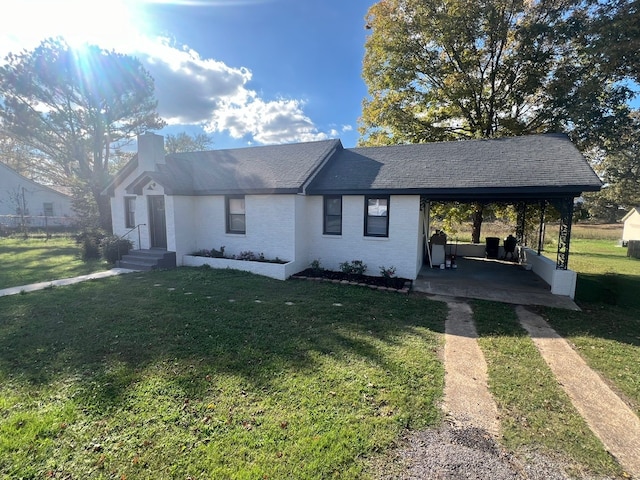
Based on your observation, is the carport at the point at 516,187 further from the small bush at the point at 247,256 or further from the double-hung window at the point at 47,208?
the double-hung window at the point at 47,208

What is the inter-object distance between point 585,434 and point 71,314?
8.41m

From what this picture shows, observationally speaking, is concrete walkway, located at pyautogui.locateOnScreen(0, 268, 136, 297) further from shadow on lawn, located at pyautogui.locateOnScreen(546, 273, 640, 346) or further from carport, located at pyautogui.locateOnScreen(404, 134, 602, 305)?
shadow on lawn, located at pyautogui.locateOnScreen(546, 273, 640, 346)

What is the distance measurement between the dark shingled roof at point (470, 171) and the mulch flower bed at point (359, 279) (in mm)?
2615

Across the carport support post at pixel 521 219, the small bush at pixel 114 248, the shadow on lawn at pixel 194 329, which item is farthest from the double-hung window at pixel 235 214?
the carport support post at pixel 521 219

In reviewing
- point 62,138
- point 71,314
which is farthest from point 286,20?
point 62,138

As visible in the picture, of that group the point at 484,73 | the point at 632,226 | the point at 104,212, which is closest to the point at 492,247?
the point at 484,73

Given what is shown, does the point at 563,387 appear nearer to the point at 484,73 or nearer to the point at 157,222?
the point at 157,222

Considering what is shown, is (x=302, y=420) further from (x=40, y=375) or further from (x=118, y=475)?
(x=40, y=375)

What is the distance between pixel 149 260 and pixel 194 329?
6647 millimetres

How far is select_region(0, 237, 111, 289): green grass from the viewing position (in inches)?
380

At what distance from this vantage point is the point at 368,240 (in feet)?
32.9

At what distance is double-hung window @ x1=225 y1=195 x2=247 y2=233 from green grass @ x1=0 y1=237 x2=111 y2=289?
470 centimetres

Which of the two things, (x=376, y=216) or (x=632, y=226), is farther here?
(x=632, y=226)

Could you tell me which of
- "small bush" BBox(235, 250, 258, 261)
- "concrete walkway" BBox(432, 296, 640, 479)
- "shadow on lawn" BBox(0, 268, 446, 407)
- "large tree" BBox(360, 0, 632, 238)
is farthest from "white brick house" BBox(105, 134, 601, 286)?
"large tree" BBox(360, 0, 632, 238)
